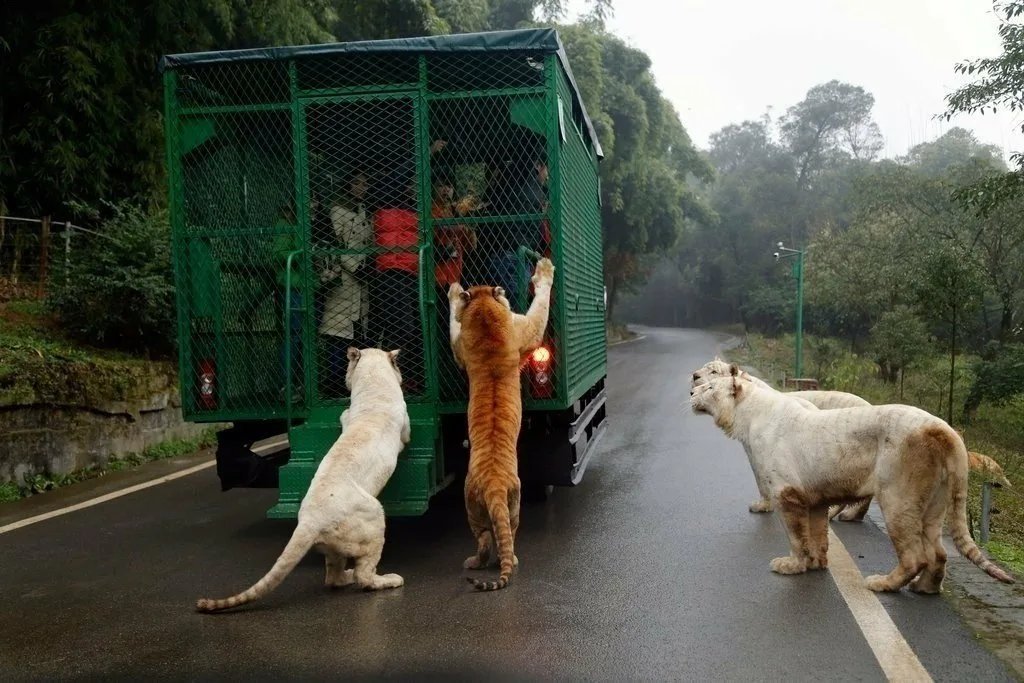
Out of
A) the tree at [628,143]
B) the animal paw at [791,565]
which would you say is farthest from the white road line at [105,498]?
the tree at [628,143]

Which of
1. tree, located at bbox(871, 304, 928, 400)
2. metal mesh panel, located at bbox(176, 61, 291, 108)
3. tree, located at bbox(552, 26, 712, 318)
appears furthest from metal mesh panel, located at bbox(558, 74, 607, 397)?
tree, located at bbox(552, 26, 712, 318)

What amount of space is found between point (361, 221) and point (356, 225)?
5 centimetres

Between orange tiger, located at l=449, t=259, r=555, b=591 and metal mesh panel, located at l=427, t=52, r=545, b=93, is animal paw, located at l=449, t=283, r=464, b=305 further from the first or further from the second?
metal mesh panel, located at l=427, t=52, r=545, b=93

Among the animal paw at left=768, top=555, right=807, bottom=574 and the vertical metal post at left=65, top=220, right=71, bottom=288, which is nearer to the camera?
the animal paw at left=768, top=555, right=807, bottom=574

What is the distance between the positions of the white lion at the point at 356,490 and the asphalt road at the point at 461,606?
0.17 m

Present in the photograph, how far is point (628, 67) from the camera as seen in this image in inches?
1480

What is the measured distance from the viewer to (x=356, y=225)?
21.7 feet

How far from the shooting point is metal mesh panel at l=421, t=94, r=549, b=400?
6398mm

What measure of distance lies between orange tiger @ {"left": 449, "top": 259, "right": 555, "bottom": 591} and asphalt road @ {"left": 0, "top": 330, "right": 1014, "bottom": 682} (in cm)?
Result: 37

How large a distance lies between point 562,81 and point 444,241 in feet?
4.80

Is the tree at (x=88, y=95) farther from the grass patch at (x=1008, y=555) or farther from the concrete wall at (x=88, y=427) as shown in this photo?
the grass patch at (x=1008, y=555)

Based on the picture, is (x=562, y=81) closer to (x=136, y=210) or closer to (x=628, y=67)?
(x=136, y=210)

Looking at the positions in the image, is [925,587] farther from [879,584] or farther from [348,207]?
[348,207]

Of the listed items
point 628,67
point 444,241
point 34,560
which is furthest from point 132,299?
point 628,67
